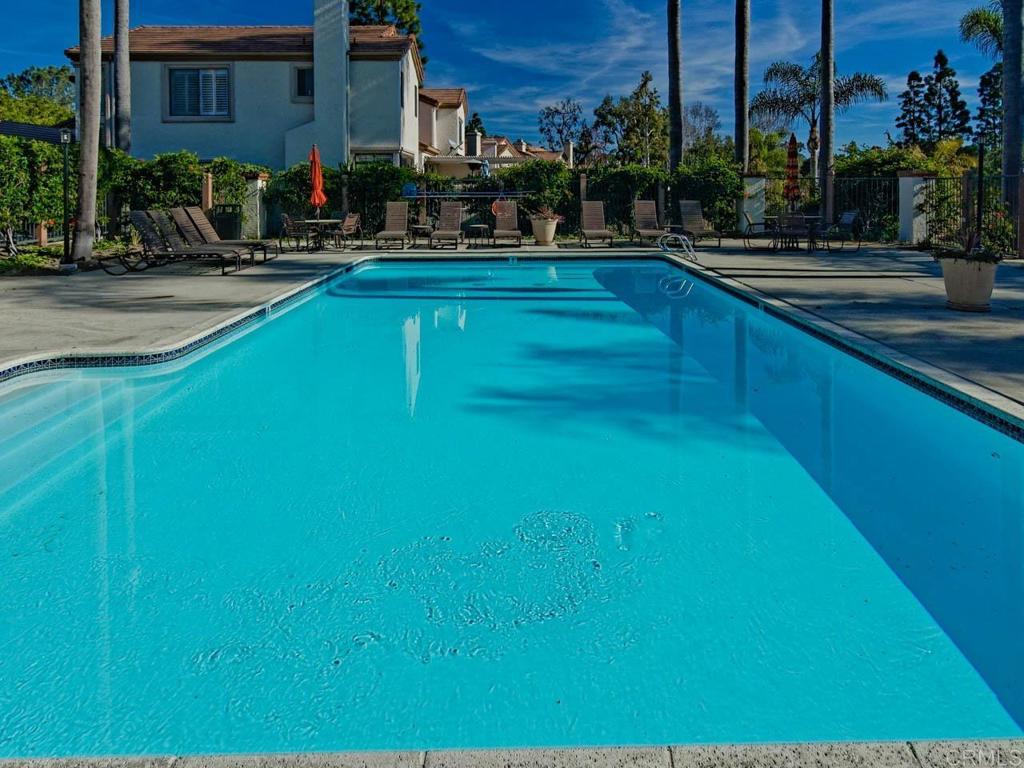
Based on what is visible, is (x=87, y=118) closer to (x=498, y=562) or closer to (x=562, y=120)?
(x=498, y=562)

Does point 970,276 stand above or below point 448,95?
below

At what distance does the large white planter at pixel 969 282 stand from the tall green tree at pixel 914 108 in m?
60.3

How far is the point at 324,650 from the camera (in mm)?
3258

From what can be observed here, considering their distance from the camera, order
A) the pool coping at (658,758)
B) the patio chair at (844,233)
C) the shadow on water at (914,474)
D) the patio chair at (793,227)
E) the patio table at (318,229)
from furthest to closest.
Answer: the patio table at (318,229), the patio chair at (844,233), the patio chair at (793,227), the shadow on water at (914,474), the pool coping at (658,758)

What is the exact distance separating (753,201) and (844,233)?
2704 mm

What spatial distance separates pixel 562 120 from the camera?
72188mm

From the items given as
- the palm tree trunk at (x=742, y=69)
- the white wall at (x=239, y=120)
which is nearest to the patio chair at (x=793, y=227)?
the palm tree trunk at (x=742, y=69)

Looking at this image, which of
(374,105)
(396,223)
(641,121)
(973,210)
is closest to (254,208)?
(396,223)

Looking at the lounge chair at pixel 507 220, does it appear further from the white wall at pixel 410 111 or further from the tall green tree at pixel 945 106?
the tall green tree at pixel 945 106

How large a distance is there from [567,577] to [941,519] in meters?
1.97

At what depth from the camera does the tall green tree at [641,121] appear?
6234 cm

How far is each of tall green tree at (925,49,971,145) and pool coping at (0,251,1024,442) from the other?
58132 millimetres

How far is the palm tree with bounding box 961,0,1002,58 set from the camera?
26.9m

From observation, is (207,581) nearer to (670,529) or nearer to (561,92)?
(670,529)
